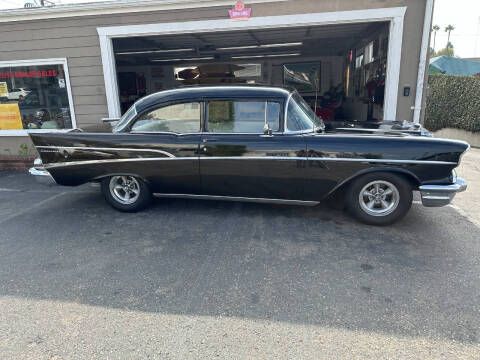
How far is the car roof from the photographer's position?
418cm

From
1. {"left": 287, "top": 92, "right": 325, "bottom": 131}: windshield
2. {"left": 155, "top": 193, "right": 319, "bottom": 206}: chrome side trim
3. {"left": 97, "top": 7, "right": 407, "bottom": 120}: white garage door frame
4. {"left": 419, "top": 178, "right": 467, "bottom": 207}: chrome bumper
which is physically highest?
{"left": 97, "top": 7, "right": 407, "bottom": 120}: white garage door frame

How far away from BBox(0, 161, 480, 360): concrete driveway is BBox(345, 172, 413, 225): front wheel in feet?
0.52

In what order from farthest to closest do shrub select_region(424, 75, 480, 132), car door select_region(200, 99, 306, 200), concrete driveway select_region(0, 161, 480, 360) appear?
shrub select_region(424, 75, 480, 132), car door select_region(200, 99, 306, 200), concrete driveway select_region(0, 161, 480, 360)

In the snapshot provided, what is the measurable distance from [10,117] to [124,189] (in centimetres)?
493

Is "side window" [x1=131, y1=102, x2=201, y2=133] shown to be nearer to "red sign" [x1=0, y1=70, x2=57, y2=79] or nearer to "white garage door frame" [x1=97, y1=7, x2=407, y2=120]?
"white garage door frame" [x1=97, y1=7, x2=407, y2=120]

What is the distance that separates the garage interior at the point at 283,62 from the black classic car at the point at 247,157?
2986mm

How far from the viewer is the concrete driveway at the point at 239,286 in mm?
2273

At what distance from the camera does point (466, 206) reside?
4887 millimetres

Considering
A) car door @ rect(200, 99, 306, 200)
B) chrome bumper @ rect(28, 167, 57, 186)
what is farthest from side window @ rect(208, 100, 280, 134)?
chrome bumper @ rect(28, 167, 57, 186)

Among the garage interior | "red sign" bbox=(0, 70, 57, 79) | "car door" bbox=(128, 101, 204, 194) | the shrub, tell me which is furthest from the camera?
the shrub

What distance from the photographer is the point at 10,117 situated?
25.0 feet

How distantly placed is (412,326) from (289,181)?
2.07 meters

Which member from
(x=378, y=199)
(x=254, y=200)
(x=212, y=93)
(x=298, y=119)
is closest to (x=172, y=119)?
(x=212, y=93)

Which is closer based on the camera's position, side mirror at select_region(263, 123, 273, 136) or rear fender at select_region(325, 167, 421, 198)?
rear fender at select_region(325, 167, 421, 198)
